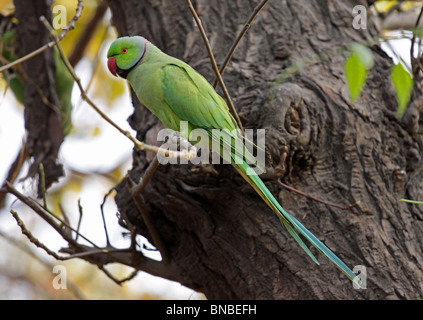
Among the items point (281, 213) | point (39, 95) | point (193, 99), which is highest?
point (39, 95)

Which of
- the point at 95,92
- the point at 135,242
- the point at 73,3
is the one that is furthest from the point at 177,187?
the point at 95,92

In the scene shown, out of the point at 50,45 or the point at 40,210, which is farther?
the point at 40,210

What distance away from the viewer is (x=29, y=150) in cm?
387

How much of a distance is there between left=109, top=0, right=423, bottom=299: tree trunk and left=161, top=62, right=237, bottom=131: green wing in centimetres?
12

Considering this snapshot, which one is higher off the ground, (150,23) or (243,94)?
(150,23)

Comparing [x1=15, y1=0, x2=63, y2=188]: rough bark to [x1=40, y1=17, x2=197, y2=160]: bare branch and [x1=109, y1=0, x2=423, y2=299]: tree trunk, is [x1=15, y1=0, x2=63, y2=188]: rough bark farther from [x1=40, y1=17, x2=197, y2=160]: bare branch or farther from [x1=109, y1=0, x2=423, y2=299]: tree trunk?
[x1=40, y1=17, x2=197, y2=160]: bare branch

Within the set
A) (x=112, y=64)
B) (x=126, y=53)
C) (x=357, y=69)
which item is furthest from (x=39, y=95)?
(x=357, y=69)

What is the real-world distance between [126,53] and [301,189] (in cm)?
129

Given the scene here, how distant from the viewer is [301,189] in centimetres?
248

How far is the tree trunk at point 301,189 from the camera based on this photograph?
2.35 m

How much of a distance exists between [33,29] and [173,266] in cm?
202

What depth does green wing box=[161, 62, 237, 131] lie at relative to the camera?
263 cm

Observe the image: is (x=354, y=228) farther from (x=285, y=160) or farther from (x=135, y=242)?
(x=135, y=242)

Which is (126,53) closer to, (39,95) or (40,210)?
(40,210)
